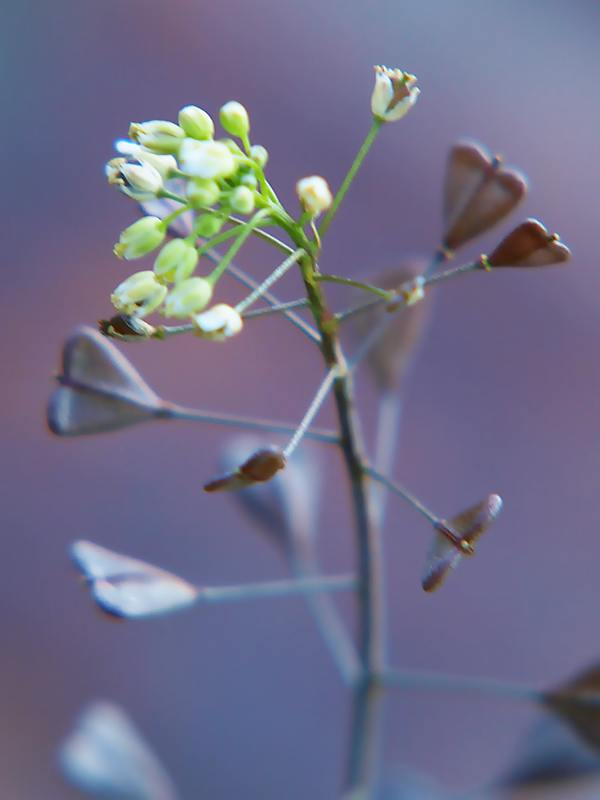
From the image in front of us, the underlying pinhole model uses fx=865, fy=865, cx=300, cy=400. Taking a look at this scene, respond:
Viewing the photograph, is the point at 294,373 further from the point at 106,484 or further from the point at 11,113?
Answer: the point at 11,113

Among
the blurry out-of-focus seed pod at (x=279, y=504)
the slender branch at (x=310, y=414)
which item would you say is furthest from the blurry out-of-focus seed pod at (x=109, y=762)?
the slender branch at (x=310, y=414)

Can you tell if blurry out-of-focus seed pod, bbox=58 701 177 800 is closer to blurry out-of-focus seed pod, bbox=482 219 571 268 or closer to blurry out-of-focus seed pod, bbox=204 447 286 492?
blurry out-of-focus seed pod, bbox=204 447 286 492

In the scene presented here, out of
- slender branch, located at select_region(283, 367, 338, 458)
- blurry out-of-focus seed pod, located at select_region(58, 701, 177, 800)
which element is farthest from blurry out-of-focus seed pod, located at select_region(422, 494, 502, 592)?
blurry out-of-focus seed pod, located at select_region(58, 701, 177, 800)

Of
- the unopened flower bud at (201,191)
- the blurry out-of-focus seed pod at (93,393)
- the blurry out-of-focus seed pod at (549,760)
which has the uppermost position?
the unopened flower bud at (201,191)

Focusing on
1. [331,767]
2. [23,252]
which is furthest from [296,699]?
[23,252]

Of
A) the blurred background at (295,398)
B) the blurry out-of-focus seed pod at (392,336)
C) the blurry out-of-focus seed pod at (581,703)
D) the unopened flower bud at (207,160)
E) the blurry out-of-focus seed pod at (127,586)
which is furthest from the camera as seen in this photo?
the blurred background at (295,398)

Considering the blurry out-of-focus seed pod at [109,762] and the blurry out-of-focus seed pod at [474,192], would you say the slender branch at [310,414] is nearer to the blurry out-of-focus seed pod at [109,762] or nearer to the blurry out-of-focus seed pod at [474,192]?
the blurry out-of-focus seed pod at [474,192]
